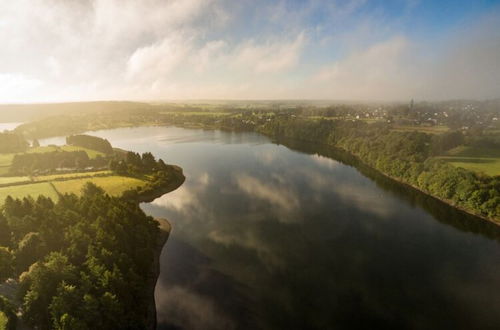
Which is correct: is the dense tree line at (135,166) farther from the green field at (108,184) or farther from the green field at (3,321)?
the green field at (3,321)

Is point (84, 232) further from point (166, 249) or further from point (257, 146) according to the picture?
point (257, 146)

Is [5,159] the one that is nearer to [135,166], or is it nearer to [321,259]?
[135,166]

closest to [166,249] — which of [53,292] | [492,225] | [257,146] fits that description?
[53,292]

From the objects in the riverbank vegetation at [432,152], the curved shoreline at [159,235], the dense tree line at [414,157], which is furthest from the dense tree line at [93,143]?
the dense tree line at [414,157]

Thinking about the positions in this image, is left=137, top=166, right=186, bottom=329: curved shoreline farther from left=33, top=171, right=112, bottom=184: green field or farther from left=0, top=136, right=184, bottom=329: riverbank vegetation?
left=33, top=171, right=112, bottom=184: green field

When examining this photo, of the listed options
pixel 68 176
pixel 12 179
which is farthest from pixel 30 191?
pixel 12 179

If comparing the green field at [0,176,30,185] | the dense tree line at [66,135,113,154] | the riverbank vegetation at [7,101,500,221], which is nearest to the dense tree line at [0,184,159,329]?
the green field at [0,176,30,185]
